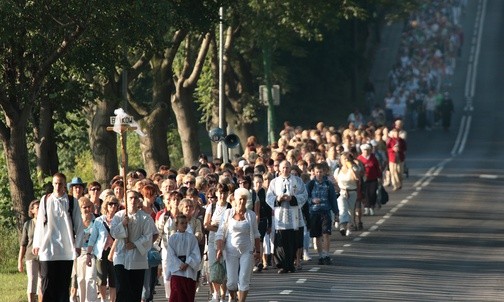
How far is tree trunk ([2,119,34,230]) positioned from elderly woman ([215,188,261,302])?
247 inches

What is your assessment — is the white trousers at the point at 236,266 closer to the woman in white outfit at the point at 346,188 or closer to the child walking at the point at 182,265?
the child walking at the point at 182,265

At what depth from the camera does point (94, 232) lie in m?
22.2

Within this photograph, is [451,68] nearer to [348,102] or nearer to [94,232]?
[348,102]

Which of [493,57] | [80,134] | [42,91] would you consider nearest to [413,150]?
[80,134]

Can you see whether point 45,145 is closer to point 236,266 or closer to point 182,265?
point 236,266

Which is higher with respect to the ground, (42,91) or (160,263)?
(42,91)

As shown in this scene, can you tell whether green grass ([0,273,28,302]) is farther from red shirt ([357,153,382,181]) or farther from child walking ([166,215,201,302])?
red shirt ([357,153,382,181])

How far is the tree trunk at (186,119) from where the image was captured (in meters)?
48.8

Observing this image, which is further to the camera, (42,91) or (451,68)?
(451,68)

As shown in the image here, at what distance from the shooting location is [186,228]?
71.5 feet

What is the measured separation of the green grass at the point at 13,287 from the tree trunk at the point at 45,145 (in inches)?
233

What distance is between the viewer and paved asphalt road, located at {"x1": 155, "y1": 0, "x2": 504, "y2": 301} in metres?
25.7

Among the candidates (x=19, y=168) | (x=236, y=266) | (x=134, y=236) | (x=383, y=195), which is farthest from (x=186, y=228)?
(x=383, y=195)

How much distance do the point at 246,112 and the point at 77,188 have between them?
31894 mm
